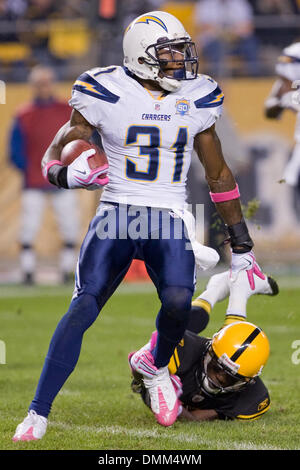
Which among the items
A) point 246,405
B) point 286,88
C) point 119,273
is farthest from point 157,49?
point 286,88

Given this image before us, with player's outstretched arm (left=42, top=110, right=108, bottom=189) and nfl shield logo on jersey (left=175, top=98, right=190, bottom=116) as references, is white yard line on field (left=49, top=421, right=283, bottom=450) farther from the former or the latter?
nfl shield logo on jersey (left=175, top=98, right=190, bottom=116)

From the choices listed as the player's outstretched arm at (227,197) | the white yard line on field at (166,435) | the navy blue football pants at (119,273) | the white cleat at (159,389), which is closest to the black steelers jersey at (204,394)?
the white cleat at (159,389)

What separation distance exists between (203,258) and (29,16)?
9.43m

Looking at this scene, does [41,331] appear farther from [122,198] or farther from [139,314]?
[122,198]

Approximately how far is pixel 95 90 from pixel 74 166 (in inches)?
15.3

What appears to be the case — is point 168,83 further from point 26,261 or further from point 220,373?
point 26,261

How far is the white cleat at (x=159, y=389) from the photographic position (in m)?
4.05

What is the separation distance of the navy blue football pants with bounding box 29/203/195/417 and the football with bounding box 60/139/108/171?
0.92ft

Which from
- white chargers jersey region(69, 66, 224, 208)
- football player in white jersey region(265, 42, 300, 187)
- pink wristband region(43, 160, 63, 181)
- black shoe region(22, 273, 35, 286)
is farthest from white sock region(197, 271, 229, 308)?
black shoe region(22, 273, 35, 286)

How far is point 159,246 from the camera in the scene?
388cm

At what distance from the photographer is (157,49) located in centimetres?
400

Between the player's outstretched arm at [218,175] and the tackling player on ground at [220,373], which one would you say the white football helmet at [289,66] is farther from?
the tackling player on ground at [220,373]

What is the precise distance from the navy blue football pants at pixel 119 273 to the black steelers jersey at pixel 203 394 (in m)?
0.23
